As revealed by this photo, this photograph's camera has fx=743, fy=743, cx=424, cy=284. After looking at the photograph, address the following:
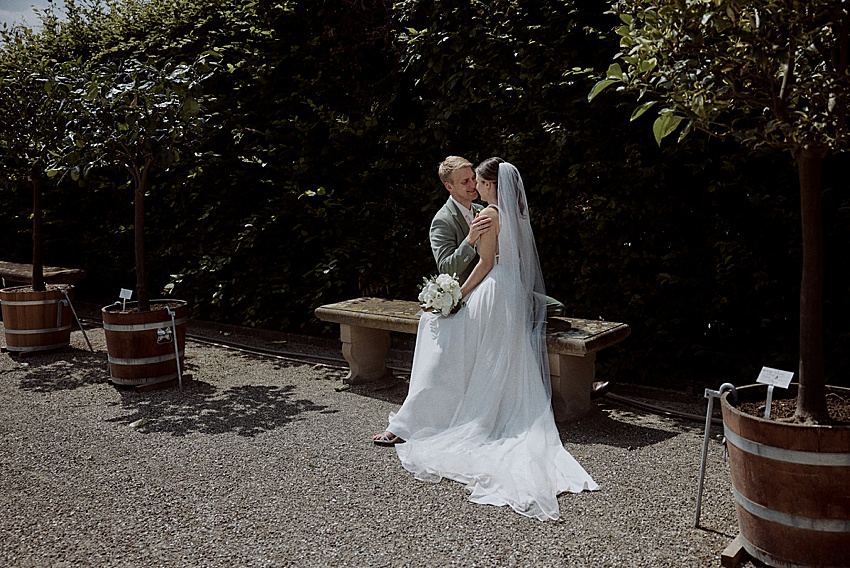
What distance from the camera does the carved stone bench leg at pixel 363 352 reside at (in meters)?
5.79

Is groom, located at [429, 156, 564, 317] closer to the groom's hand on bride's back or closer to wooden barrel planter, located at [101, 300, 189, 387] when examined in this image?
the groom's hand on bride's back

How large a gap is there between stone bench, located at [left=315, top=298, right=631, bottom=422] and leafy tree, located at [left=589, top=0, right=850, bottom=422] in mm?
1709

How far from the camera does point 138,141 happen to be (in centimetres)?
549

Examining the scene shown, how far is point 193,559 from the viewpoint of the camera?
2.94 metres

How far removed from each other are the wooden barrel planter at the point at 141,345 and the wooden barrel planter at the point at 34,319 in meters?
1.54

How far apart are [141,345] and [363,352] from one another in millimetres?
1677

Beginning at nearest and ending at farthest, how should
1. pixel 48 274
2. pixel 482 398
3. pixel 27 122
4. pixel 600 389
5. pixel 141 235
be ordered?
pixel 482 398, pixel 600 389, pixel 141 235, pixel 27 122, pixel 48 274

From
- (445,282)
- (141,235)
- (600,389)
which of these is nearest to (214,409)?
(141,235)

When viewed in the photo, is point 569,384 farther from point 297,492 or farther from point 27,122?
point 27,122

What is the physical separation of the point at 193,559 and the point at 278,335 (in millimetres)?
4812

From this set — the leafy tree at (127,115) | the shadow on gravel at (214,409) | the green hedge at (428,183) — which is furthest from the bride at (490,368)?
the leafy tree at (127,115)

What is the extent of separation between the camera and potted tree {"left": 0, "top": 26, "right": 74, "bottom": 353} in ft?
21.5

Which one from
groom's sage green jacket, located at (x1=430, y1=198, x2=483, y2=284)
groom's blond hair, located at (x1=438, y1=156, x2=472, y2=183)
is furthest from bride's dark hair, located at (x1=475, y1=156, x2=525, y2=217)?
groom's sage green jacket, located at (x1=430, y1=198, x2=483, y2=284)

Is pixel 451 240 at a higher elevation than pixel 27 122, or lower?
lower
